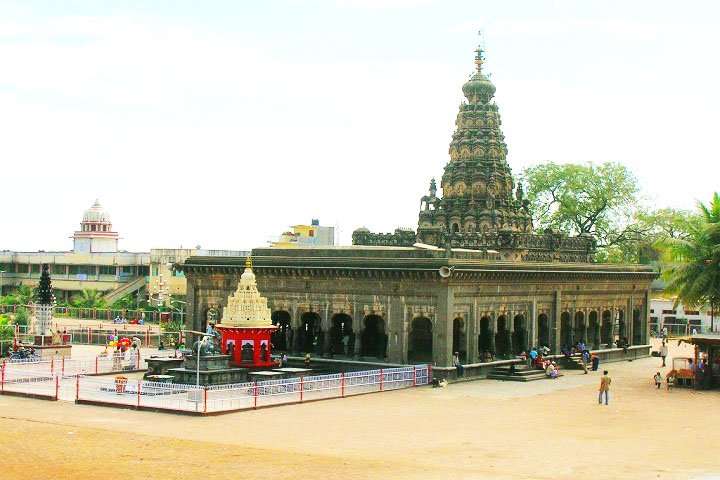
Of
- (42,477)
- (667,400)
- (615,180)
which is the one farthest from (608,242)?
(42,477)

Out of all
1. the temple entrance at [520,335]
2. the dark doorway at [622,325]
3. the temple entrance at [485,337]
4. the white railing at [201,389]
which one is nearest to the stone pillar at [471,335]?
the temple entrance at [485,337]

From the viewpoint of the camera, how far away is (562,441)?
29.2m

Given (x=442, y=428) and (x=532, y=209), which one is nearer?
(x=442, y=428)

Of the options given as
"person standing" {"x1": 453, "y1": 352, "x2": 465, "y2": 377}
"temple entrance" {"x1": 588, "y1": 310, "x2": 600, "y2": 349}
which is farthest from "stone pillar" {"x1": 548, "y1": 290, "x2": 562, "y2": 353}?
"person standing" {"x1": 453, "y1": 352, "x2": 465, "y2": 377}

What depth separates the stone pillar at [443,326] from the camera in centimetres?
4388

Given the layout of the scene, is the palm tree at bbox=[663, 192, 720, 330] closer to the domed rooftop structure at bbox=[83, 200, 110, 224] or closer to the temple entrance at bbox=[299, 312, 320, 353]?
the temple entrance at bbox=[299, 312, 320, 353]

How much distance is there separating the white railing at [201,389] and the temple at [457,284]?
163 inches

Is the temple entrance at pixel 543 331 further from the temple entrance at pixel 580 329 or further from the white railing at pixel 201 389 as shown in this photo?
the white railing at pixel 201 389

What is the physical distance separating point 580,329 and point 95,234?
77662mm

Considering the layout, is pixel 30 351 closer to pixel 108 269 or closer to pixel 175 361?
pixel 175 361

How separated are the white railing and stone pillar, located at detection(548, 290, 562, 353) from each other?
39.0 ft

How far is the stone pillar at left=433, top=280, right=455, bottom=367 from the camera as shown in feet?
144

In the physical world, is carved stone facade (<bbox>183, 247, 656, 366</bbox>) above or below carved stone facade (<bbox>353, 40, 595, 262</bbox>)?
below

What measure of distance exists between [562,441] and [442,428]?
3.65m
